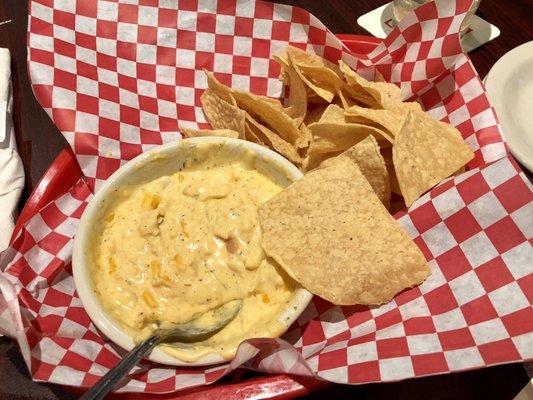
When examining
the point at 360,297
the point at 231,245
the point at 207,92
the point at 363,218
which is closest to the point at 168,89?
the point at 207,92

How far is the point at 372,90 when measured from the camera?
1598 millimetres

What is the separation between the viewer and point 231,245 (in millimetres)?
1391

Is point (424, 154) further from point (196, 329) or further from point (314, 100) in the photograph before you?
Result: point (196, 329)

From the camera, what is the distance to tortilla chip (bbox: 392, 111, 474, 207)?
1434 millimetres

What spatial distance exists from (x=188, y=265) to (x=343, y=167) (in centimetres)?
53

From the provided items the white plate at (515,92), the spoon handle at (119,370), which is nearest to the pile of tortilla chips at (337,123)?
the white plate at (515,92)

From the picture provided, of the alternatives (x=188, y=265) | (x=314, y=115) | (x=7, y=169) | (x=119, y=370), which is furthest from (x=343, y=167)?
(x=7, y=169)

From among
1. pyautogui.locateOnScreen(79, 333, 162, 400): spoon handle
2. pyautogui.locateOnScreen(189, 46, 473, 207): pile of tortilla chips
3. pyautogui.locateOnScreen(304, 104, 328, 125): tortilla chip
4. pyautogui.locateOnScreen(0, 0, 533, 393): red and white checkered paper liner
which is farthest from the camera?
pyautogui.locateOnScreen(304, 104, 328, 125): tortilla chip

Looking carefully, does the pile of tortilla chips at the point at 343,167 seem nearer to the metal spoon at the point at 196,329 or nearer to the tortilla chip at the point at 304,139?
the tortilla chip at the point at 304,139

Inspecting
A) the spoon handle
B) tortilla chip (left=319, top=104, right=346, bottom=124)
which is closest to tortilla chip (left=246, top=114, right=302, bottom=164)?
tortilla chip (left=319, top=104, right=346, bottom=124)

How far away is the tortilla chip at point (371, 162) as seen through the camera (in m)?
1.48

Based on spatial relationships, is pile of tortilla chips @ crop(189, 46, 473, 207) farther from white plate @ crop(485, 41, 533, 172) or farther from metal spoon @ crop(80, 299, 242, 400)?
metal spoon @ crop(80, 299, 242, 400)

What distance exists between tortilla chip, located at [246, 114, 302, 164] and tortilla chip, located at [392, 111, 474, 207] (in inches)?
14.4

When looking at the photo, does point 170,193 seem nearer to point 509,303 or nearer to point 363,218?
point 363,218
